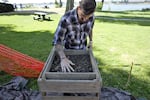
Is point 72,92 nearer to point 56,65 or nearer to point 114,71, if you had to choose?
point 56,65

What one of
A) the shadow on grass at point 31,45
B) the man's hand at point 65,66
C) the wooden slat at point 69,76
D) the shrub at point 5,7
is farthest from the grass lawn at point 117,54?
the shrub at point 5,7

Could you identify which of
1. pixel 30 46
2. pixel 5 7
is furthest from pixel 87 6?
pixel 5 7

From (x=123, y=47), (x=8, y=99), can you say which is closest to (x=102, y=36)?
(x=123, y=47)

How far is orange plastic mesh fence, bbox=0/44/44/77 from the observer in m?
5.63

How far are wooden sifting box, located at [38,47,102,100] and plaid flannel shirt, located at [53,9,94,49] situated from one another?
2.34ft

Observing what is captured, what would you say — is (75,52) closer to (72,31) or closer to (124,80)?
(72,31)

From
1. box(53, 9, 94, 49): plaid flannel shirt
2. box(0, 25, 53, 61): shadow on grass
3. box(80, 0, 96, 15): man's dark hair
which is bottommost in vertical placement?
box(0, 25, 53, 61): shadow on grass

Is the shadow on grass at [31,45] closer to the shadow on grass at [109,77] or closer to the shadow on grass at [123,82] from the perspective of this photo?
the shadow on grass at [109,77]

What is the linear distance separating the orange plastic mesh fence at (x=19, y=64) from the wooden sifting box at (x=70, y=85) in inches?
110

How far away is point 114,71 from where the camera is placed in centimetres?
662

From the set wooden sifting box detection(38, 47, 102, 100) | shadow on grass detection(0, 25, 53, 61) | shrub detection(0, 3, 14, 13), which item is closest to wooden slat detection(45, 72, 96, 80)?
wooden sifting box detection(38, 47, 102, 100)

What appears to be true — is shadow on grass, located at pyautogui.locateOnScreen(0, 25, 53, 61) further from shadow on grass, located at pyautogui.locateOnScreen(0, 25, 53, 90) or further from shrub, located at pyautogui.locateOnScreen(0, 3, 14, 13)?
shrub, located at pyautogui.locateOnScreen(0, 3, 14, 13)

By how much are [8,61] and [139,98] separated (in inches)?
124

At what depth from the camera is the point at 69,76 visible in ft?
9.23
